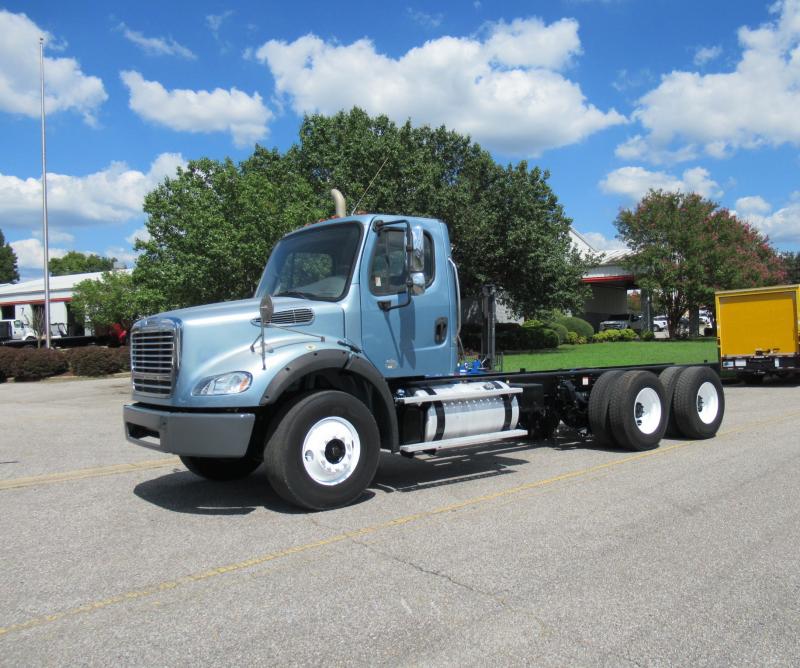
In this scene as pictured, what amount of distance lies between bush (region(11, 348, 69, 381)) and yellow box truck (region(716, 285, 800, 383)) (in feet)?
75.2

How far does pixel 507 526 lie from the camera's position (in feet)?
18.9

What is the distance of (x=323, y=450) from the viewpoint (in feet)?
20.3

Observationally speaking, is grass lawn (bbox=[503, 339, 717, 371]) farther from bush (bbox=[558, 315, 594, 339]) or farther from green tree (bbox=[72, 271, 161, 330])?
green tree (bbox=[72, 271, 161, 330])

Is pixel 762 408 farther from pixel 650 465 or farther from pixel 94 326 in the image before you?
pixel 94 326

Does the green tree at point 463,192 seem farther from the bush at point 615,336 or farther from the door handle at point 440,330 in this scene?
the door handle at point 440,330

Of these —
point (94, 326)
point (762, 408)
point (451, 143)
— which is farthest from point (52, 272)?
point (762, 408)

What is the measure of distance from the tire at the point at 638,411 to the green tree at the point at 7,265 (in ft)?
417

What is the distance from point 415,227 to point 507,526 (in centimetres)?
300

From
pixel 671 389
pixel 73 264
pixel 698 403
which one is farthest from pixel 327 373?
pixel 73 264

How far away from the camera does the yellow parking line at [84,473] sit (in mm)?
7844

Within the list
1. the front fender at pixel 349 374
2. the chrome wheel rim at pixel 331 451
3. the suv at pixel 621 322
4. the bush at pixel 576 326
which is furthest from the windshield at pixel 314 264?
the suv at pixel 621 322

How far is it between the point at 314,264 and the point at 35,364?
2270cm

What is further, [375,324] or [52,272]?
[52,272]

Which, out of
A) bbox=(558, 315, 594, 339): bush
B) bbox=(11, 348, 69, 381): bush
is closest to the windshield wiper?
bbox=(11, 348, 69, 381): bush
